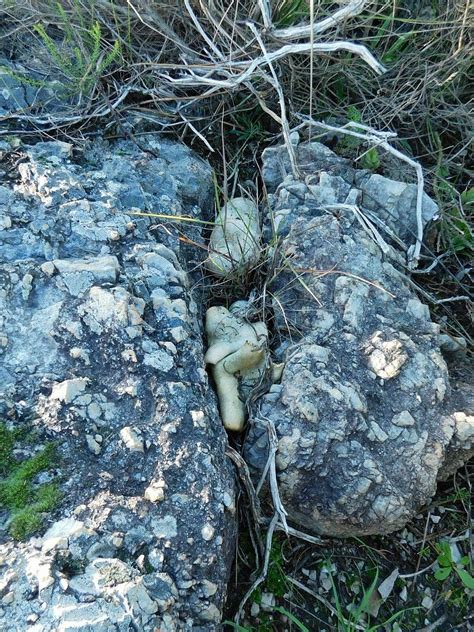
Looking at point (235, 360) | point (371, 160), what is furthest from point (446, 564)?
point (371, 160)

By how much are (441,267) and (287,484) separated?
99cm

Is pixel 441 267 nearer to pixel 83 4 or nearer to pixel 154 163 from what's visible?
pixel 154 163

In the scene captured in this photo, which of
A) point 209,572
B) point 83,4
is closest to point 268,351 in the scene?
point 209,572

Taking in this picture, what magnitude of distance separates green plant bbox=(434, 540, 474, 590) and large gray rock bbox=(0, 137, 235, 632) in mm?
706

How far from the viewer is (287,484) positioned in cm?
167

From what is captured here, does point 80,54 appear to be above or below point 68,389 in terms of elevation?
above

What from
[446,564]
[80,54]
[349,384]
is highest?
[80,54]

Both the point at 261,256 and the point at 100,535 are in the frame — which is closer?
the point at 100,535

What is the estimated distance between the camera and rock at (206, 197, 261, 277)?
1931 millimetres

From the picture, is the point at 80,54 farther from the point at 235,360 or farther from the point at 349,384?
the point at 349,384

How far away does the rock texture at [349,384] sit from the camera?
1.68 m

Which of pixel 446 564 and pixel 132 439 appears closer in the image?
pixel 132 439

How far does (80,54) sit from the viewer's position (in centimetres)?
201

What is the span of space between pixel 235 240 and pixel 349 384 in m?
0.59
